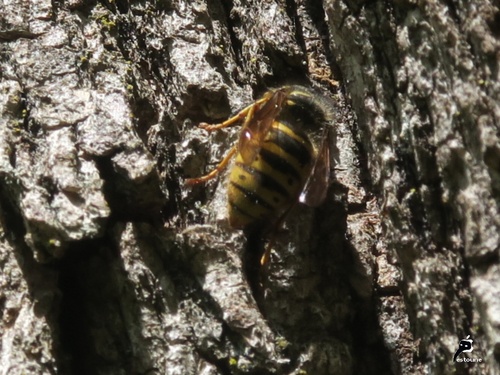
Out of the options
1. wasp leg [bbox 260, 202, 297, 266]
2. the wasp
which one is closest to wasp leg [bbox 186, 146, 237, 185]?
the wasp

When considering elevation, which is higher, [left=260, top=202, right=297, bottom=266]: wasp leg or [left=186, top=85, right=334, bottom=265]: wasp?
[left=186, top=85, right=334, bottom=265]: wasp

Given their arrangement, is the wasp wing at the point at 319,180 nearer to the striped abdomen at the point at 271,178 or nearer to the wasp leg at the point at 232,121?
the striped abdomen at the point at 271,178

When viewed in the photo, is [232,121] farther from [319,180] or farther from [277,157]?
[319,180]

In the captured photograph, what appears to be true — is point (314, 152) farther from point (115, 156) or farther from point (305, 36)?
point (115, 156)

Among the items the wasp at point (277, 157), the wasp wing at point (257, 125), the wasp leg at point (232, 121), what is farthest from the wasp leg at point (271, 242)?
the wasp leg at point (232, 121)

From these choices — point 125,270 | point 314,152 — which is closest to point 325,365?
point 125,270

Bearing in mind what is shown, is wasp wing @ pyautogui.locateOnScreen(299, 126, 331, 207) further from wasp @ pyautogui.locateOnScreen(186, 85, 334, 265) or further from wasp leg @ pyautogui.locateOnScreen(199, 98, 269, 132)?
wasp leg @ pyautogui.locateOnScreen(199, 98, 269, 132)

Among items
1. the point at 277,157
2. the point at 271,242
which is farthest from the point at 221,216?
the point at 277,157
